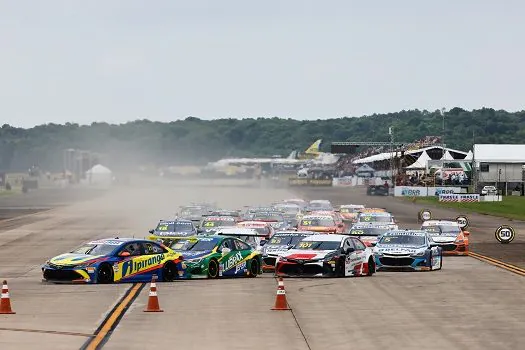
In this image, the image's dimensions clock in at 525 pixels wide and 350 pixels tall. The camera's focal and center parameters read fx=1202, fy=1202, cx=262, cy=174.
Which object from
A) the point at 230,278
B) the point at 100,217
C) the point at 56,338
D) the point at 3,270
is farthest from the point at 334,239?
the point at 100,217

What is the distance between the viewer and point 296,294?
26391mm

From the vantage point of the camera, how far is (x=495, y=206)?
318 ft

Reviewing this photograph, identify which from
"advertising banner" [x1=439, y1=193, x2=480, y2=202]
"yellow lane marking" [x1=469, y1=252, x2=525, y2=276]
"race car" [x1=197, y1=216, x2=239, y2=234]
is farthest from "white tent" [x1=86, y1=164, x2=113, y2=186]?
"yellow lane marking" [x1=469, y1=252, x2=525, y2=276]

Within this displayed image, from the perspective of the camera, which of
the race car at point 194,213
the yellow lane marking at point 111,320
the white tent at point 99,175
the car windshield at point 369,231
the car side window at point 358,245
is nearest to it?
the yellow lane marking at point 111,320

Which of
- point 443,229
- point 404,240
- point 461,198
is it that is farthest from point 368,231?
point 461,198

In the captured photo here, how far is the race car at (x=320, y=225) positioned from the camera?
48438 millimetres

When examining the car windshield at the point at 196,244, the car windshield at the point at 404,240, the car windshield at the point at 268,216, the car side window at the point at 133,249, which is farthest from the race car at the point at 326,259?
the car windshield at the point at 268,216

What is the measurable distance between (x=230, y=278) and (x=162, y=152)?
16921 cm

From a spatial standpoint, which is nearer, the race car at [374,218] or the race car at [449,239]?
the race car at [449,239]

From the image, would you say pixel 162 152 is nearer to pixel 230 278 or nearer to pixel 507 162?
pixel 507 162

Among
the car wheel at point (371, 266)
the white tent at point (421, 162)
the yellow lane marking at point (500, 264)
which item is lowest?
the yellow lane marking at point (500, 264)

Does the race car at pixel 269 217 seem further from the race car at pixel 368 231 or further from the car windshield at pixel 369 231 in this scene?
the car windshield at pixel 369 231

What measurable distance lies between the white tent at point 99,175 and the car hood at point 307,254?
436 feet

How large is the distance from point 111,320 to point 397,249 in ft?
51.5
